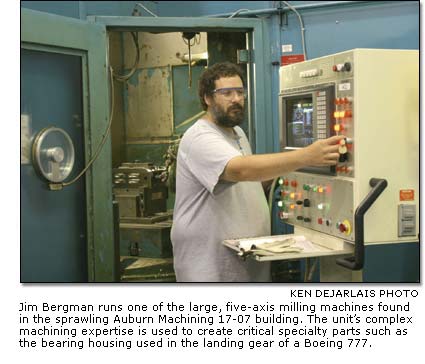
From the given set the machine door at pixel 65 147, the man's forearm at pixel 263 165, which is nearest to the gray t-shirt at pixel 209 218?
the man's forearm at pixel 263 165

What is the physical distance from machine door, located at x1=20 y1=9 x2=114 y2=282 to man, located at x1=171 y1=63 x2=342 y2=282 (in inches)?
25.0

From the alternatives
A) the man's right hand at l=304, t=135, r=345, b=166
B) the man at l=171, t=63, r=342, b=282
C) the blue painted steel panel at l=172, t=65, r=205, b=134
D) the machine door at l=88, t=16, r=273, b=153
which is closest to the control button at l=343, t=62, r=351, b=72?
the man's right hand at l=304, t=135, r=345, b=166

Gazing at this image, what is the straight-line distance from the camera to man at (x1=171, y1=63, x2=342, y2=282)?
2352 millimetres

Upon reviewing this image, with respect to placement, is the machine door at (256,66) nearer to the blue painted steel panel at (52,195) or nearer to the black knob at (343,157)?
the blue painted steel panel at (52,195)

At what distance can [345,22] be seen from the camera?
10.6ft

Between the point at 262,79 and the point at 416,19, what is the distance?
83 centimetres

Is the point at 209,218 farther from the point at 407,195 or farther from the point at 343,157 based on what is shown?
the point at 407,195

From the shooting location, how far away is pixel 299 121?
95.3 inches

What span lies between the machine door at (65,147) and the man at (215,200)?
64 centimetres

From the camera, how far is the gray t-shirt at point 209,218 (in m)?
2.40

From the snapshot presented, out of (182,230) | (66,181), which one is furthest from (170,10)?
(182,230)

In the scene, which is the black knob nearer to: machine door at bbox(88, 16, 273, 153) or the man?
the man

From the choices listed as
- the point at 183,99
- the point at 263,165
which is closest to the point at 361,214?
the point at 263,165

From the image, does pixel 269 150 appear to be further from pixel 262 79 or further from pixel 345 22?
pixel 345 22
